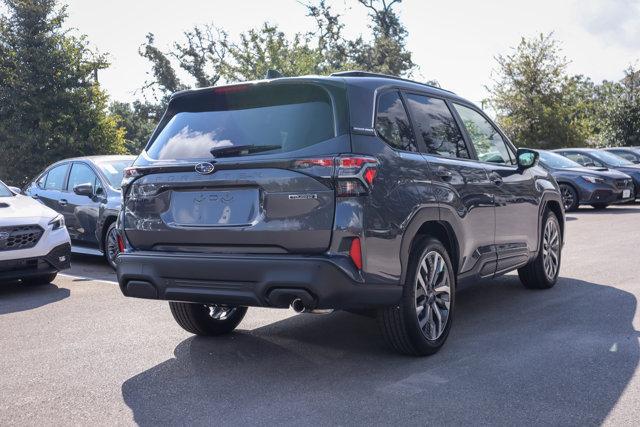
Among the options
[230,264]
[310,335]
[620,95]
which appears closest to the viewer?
[230,264]

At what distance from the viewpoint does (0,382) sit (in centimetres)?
468

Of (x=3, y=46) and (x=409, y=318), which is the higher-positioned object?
(x=3, y=46)

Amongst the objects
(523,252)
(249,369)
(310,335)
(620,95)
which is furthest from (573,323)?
(620,95)

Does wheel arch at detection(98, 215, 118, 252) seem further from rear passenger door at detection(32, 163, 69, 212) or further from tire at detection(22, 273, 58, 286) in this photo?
rear passenger door at detection(32, 163, 69, 212)

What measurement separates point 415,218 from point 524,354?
3.94ft

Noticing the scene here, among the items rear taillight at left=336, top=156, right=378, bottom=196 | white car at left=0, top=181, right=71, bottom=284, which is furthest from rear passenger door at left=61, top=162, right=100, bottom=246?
rear taillight at left=336, top=156, right=378, bottom=196

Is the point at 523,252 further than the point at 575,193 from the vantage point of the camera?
No

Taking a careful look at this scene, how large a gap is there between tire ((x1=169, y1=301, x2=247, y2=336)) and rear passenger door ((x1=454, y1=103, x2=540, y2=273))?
7.24 ft

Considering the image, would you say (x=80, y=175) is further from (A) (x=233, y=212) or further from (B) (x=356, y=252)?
(B) (x=356, y=252)

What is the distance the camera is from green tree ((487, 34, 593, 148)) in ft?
107

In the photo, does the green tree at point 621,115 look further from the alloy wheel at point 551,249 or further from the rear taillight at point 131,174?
the rear taillight at point 131,174

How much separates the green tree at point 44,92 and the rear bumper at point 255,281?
67.8 ft

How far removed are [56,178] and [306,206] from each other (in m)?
8.18

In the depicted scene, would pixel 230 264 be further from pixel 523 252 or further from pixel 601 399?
pixel 523 252
